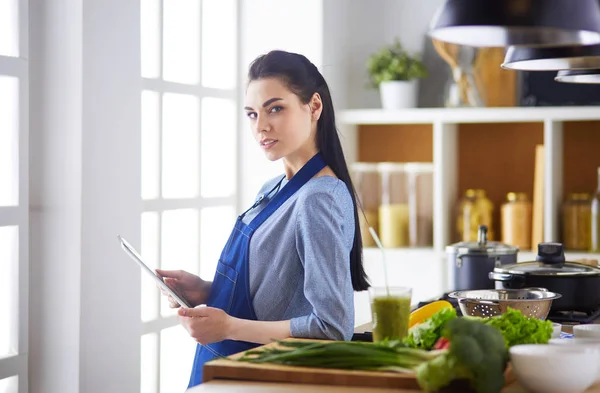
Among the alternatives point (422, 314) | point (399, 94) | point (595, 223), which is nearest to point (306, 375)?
point (422, 314)

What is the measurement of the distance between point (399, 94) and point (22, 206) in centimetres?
223

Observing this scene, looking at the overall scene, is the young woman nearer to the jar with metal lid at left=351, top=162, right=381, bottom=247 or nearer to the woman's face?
the woman's face

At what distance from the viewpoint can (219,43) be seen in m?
4.00

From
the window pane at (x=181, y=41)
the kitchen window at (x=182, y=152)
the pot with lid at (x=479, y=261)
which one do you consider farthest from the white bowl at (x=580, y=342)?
the window pane at (x=181, y=41)

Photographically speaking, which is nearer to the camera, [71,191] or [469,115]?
[71,191]

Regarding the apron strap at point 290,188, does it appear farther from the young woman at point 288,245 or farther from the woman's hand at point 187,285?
the woman's hand at point 187,285

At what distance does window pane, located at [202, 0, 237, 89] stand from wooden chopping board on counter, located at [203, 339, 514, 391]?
7.38ft

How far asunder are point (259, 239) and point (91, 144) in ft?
2.45

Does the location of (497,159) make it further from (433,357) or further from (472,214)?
(433,357)

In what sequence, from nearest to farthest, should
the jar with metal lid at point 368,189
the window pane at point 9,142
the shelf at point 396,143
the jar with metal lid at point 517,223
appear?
the window pane at point 9,142 < the jar with metal lid at point 517,223 < the jar with metal lid at point 368,189 < the shelf at point 396,143

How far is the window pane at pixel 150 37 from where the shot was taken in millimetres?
3396

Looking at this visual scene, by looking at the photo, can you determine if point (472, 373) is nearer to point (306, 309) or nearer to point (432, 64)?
point (306, 309)

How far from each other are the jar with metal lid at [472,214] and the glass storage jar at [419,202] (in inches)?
6.2

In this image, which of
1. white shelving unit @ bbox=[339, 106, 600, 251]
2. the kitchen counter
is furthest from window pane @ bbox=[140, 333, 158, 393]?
the kitchen counter
